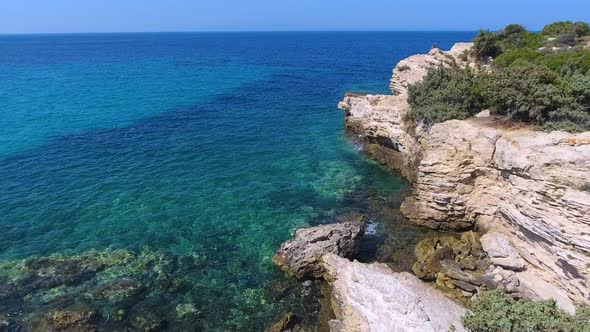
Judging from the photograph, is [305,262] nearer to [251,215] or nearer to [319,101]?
[251,215]

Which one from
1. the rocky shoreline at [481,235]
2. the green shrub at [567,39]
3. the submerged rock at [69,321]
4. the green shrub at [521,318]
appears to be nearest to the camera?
the green shrub at [521,318]

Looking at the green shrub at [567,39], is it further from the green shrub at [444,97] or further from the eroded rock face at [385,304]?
the eroded rock face at [385,304]

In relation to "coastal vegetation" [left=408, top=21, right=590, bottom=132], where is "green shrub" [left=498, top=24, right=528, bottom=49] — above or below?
above

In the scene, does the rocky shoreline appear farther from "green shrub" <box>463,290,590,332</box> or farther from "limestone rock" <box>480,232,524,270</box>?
"green shrub" <box>463,290,590,332</box>

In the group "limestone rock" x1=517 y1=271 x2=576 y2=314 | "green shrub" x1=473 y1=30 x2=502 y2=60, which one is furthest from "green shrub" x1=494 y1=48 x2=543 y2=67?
"limestone rock" x1=517 y1=271 x2=576 y2=314

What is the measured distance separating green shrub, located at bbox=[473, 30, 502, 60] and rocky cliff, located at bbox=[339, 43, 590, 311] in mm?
15301

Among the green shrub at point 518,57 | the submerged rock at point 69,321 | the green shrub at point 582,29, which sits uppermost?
the green shrub at point 582,29

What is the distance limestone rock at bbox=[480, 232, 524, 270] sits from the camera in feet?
65.0

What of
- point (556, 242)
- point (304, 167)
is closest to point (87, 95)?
point (304, 167)

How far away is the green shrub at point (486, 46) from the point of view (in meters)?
40.4

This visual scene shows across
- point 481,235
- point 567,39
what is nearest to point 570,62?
point 481,235

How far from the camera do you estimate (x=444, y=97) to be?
31000 mm

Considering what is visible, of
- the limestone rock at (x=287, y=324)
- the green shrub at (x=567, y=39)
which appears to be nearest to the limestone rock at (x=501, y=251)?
the limestone rock at (x=287, y=324)

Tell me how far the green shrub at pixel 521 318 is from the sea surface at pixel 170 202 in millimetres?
7786
